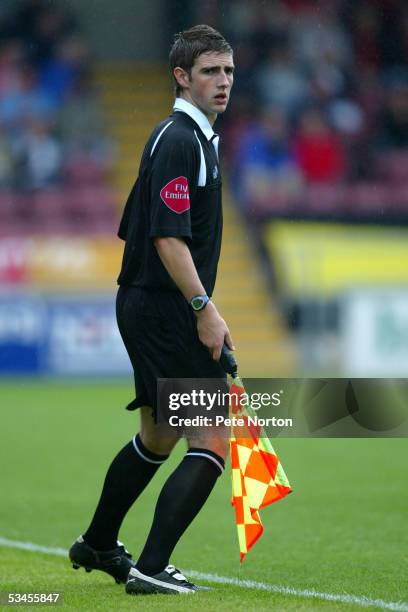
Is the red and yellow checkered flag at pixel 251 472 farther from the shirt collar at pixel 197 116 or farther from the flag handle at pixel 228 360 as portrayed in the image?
the shirt collar at pixel 197 116

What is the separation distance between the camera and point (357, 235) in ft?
59.2

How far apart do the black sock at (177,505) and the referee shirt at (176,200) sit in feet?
2.11

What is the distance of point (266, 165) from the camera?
1938 centimetres

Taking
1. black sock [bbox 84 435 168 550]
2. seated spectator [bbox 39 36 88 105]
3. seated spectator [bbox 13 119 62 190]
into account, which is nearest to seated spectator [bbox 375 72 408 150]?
seated spectator [bbox 39 36 88 105]

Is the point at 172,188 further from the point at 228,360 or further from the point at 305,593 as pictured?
the point at 305,593

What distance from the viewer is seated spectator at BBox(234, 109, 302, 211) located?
1894cm

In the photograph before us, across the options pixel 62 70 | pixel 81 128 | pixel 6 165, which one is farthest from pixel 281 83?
pixel 6 165

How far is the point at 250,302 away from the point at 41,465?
32.4 feet

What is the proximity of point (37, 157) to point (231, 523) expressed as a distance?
42.0ft

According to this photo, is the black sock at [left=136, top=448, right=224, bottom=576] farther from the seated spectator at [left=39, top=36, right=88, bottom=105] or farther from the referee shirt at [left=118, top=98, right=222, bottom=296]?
the seated spectator at [left=39, top=36, right=88, bottom=105]

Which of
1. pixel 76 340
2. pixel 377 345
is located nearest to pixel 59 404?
pixel 76 340

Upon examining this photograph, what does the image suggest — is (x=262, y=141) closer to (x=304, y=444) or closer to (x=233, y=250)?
(x=233, y=250)

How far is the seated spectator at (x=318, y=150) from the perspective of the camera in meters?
19.8

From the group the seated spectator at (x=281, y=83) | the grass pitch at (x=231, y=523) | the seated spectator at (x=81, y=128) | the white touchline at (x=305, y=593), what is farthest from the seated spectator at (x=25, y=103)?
the white touchline at (x=305, y=593)
